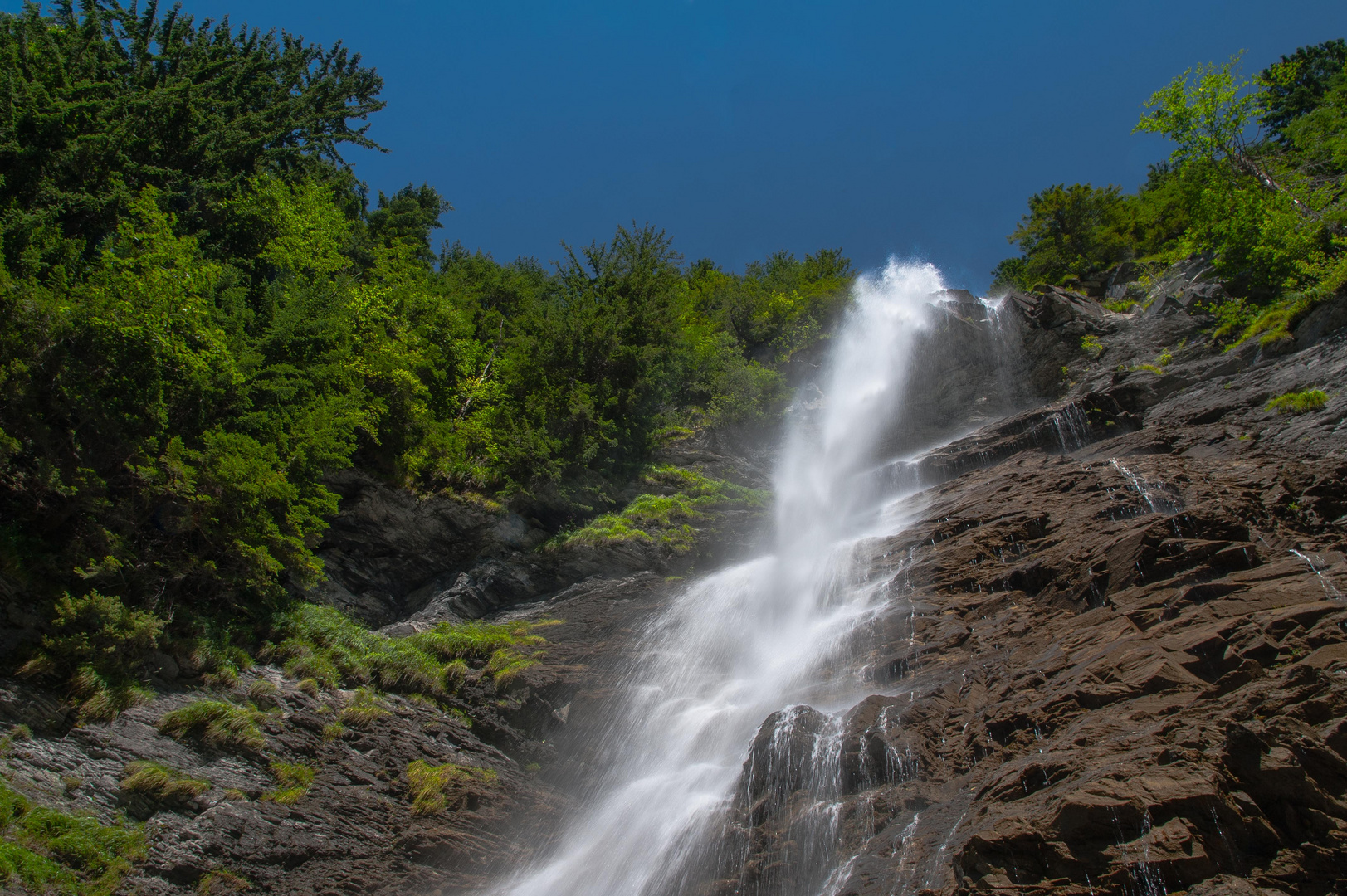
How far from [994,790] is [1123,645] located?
2.90 meters

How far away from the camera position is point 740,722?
12.2 meters

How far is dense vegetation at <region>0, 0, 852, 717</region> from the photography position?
989 centimetres

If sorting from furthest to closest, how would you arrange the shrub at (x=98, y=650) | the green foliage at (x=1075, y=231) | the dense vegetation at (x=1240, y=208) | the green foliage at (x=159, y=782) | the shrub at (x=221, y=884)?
the green foliage at (x=1075, y=231), the dense vegetation at (x=1240, y=208), the shrub at (x=98, y=650), the green foliage at (x=159, y=782), the shrub at (x=221, y=884)

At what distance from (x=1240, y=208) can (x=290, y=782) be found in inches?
1139

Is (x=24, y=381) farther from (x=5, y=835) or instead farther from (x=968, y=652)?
(x=968, y=652)

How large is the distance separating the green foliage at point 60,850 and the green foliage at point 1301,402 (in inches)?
827

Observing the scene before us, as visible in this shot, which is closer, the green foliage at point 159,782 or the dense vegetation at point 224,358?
the green foliage at point 159,782

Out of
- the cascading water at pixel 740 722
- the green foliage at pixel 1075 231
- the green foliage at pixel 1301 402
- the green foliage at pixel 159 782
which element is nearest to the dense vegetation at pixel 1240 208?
the green foliage at pixel 1075 231

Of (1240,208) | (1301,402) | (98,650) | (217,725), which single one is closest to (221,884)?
(217,725)

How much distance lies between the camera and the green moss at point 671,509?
19.3 m

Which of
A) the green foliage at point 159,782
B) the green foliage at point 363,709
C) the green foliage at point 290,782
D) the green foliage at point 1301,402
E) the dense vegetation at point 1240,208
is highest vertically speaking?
the dense vegetation at point 1240,208

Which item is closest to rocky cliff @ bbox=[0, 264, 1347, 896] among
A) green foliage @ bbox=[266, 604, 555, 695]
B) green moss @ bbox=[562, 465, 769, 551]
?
green foliage @ bbox=[266, 604, 555, 695]

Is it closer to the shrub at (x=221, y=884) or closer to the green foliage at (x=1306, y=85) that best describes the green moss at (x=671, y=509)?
the shrub at (x=221, y=884)

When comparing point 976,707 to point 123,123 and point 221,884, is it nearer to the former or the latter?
point 221,884
